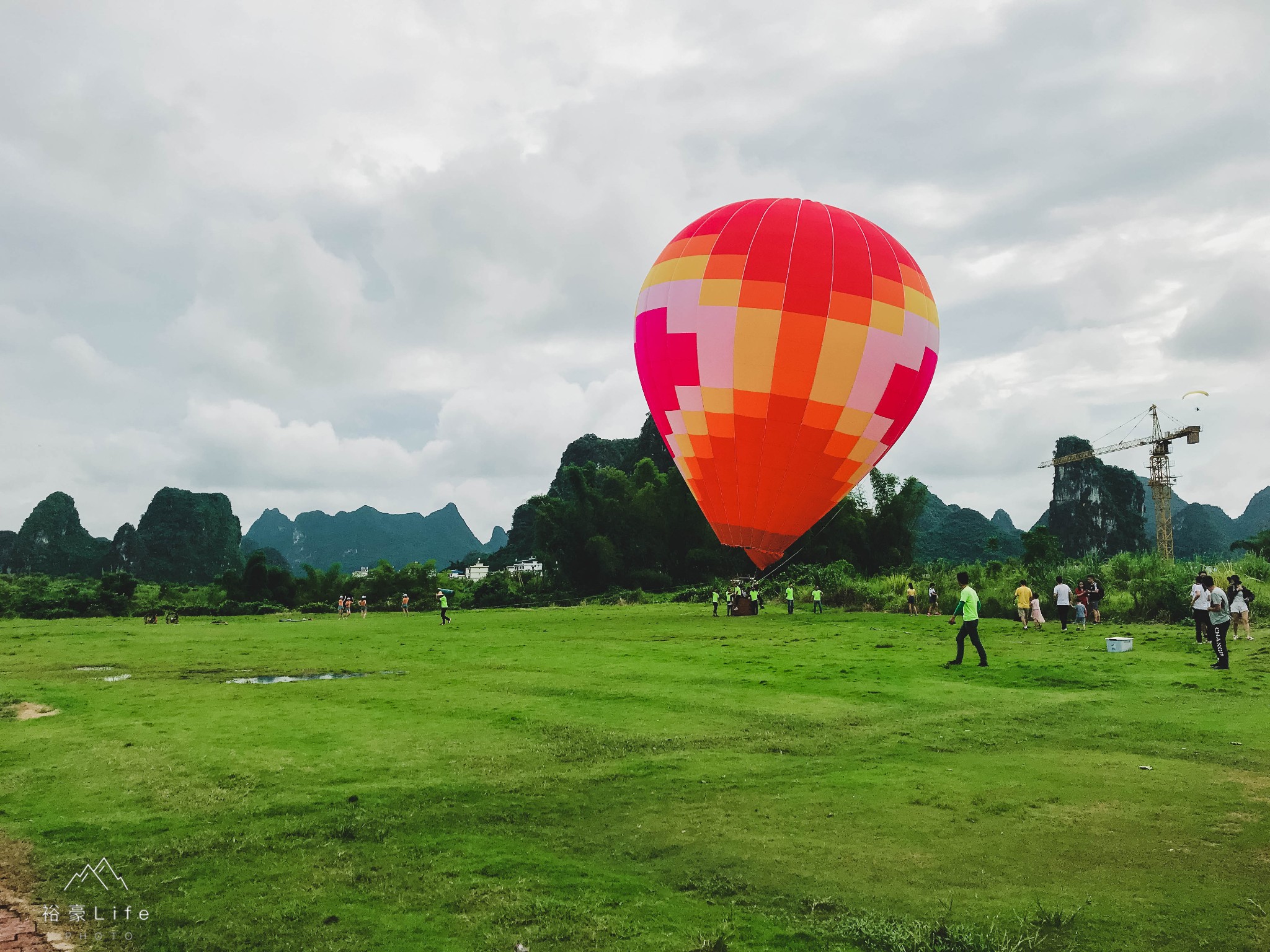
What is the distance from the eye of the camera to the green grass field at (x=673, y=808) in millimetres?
3717

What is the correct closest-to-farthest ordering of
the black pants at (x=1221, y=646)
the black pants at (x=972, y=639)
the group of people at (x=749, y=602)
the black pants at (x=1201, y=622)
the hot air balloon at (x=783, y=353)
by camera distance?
the black pants at (x=1221, y=646)
the black pants at (x=972, y=639)
the black pants at (x=1201, y=622)
the hot air balloon at (x=783, y=353)
the group of people at (x=749, y=602)

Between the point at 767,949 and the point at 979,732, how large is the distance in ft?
15.9

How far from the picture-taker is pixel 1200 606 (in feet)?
40.0

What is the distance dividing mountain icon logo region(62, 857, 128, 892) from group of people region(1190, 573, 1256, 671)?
38.6 feet

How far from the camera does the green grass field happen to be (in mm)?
3717

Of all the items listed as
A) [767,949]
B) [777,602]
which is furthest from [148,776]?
[777,602]

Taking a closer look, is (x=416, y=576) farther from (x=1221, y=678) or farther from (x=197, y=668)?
(x=1221, y=678)

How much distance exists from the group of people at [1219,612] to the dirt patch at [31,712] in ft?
46.7

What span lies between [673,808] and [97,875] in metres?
3.34

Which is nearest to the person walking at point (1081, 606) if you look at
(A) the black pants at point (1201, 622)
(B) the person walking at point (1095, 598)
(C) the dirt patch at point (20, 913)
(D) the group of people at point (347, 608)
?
(B) the person walking at point (1095, 598)

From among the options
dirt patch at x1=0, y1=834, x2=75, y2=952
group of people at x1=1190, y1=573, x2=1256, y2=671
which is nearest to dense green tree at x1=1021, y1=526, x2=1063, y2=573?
group of people at x1=1190, y1=573, x2=1256, y2=671

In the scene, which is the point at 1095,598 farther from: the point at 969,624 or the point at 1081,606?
the point at 969,624

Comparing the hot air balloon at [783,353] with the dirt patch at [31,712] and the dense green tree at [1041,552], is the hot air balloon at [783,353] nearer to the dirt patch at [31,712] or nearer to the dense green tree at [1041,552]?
the dense green tree at [1041,552]

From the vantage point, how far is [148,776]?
6.41 metres
